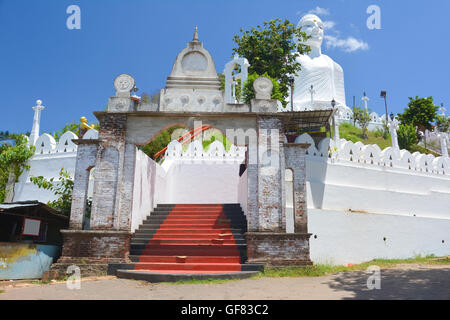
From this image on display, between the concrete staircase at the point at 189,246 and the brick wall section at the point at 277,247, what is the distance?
0.37 metres

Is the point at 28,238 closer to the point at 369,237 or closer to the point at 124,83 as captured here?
the point at 124,83

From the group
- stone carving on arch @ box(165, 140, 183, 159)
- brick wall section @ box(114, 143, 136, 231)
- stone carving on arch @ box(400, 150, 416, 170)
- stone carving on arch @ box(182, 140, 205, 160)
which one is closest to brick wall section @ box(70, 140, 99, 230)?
brick wall section @ box(114, 143, 136, 231)

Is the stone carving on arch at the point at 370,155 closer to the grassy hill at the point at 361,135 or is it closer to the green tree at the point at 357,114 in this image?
the grassy hill at the point at 361,135

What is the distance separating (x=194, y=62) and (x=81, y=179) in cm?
484

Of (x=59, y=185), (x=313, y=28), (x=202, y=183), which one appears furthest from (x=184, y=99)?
(x=313, y=28)

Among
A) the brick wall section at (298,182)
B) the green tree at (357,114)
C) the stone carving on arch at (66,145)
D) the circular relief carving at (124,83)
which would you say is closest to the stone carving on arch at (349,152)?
the brick wall section at (298,182)

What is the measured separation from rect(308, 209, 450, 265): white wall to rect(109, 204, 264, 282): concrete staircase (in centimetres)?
266

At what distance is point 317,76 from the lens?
38188 mm

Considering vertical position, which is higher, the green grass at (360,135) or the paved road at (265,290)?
the green grass at (360,135)

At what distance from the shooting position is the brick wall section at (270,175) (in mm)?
9570

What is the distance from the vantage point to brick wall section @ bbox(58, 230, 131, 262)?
928cm
